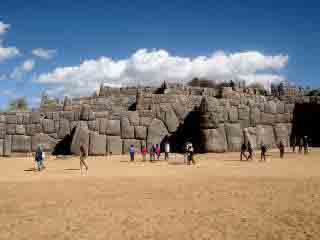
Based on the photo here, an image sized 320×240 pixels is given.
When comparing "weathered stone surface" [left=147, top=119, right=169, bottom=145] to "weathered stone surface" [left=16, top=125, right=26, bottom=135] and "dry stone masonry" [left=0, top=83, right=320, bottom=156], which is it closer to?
"dry stone masonry" [left=0, top=83, right=320, bottom=156]

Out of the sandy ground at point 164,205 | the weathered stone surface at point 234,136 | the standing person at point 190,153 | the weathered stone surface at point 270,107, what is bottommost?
the sandy ground at point 164,205

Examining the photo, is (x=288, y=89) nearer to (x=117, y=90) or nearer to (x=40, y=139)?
(x=117, y=90)

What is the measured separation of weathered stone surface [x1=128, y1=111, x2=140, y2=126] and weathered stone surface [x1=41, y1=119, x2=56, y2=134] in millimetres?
5373

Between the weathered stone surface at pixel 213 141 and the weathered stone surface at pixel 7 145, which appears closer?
the weathered stone surface at pixel 213 141

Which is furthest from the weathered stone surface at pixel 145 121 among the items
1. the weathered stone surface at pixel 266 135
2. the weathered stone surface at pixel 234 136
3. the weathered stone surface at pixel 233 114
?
the weathered stone surface at pixel 266 135

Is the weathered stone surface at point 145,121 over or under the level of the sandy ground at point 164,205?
over

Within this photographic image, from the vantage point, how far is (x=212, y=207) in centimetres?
802

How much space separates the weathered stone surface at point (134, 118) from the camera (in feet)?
77.3

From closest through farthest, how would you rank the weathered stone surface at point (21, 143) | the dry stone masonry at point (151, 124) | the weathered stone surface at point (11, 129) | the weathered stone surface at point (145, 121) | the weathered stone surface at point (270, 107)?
the dry stone masonry at point (151, 124) → the weathered stone surface at point (21, 143) → the weathered stone surface at point (11, 129) → the weathered stone surface at point (145, 121) → the weathered stone surface at point (270, 107)

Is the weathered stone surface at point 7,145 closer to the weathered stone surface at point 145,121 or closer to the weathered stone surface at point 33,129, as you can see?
the weathered stone surface at point 33,129

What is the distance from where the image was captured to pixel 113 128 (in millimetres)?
23172

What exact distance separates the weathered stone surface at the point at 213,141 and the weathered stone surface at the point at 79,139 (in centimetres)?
750

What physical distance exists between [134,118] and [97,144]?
314 cm

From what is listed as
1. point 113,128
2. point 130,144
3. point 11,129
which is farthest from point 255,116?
point 11,129
